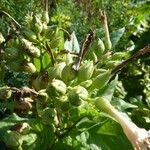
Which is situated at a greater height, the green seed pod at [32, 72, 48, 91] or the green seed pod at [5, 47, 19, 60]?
the green seed pod at [5, 47, 19, 60]

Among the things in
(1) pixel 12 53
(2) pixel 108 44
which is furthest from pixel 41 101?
(2) pixel 108 44

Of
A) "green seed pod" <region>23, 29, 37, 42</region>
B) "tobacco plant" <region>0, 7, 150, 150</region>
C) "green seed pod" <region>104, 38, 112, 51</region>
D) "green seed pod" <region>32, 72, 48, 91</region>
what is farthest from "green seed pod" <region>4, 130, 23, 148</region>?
"green seed pod" <region>104, 38, 112, 51</region>

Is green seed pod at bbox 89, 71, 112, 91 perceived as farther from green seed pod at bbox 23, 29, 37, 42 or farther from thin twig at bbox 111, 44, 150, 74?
green seed pod at bbox 23, 29, 37, 42

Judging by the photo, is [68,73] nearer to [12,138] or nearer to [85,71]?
[85,71]

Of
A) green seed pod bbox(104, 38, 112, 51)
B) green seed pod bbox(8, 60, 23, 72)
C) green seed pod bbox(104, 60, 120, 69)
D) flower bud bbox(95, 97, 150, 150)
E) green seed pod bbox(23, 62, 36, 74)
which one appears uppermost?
green seed pod bbox(104, 38, 112, 51)

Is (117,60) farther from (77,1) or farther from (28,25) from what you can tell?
(77,1)

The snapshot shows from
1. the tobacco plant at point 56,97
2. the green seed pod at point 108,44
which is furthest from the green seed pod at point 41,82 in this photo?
the green seed pod at point 108,44

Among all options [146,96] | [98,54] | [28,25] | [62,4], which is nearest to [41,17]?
[28,25]
